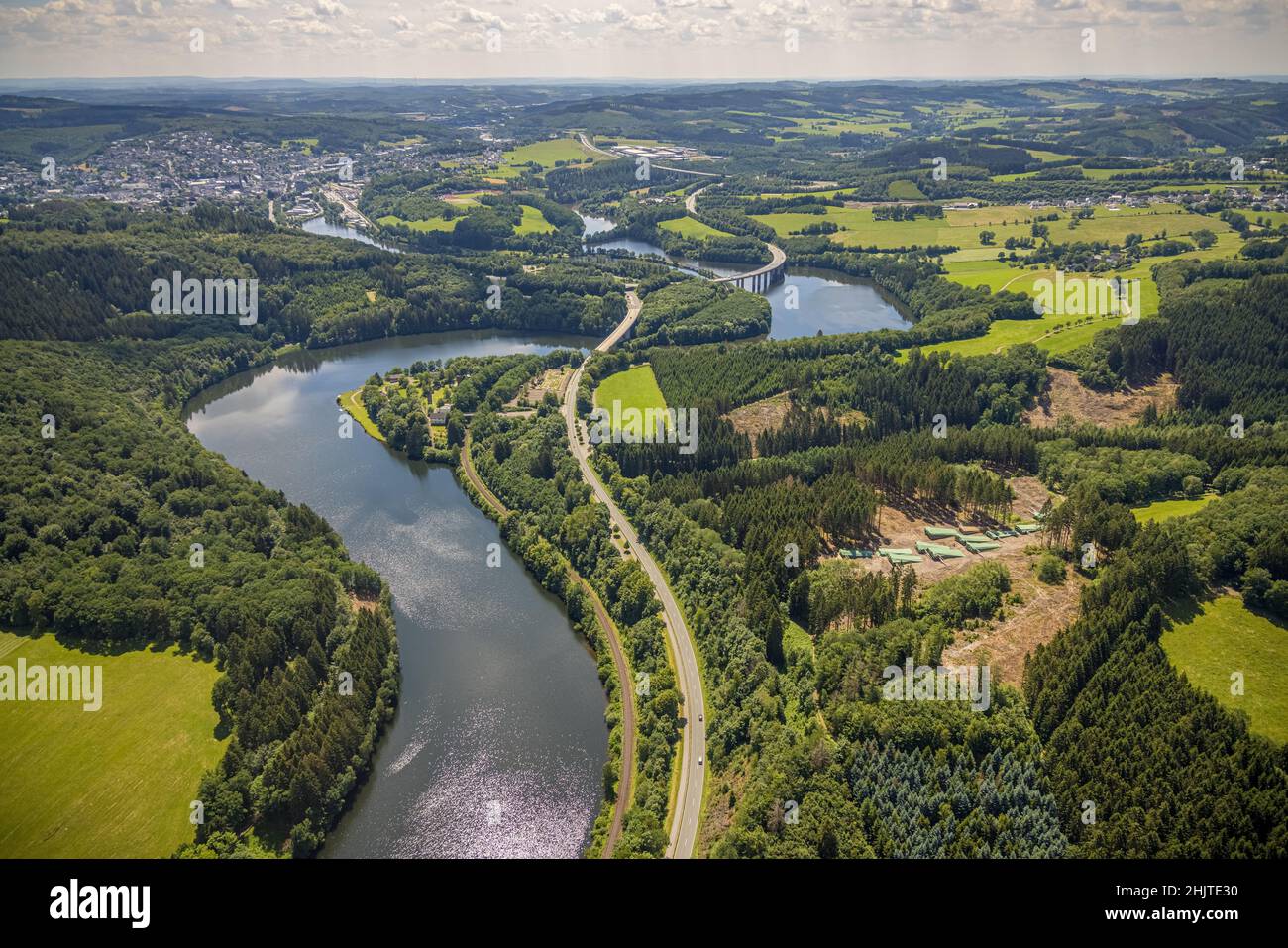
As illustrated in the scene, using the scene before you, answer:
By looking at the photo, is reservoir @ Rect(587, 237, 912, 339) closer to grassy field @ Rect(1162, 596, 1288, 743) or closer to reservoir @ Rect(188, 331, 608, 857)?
reservoir @ Rect(188, 331, 608, 857)

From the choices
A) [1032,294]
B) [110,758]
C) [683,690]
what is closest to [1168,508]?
[683,690]

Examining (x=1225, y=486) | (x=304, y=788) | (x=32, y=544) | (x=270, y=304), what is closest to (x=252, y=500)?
(x=32, y=544)

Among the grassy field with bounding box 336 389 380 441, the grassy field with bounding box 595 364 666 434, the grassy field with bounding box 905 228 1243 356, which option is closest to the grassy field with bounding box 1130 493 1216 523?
the grassy field with bounding box 905 228 1243 356

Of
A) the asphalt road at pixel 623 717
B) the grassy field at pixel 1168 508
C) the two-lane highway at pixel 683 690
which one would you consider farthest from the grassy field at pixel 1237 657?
the asphalt road at pixel 623 717

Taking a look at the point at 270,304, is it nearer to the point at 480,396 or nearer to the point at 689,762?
the point at 480,396

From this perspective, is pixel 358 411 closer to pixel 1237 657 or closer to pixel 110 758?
pixel 110 758
